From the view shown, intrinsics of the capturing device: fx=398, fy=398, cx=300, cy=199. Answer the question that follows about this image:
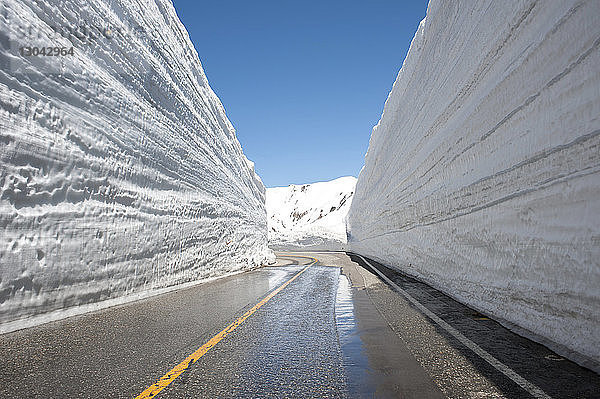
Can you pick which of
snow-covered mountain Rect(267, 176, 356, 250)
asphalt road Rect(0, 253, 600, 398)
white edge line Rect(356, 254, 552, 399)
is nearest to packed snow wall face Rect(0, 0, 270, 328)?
asphalt road Rect(0, 253, 600, 398)

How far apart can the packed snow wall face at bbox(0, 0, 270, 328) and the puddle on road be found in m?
4.19

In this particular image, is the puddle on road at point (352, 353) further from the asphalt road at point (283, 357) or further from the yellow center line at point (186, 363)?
the yellow center line at point (186, 363)

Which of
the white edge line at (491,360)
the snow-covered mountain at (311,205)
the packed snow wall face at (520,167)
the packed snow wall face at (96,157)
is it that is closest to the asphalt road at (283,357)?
the white edge line at (491,360)

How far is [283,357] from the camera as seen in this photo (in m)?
3.84

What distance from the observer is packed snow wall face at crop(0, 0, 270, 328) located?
5.46 meters

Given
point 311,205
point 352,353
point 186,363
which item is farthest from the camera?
point 311,205

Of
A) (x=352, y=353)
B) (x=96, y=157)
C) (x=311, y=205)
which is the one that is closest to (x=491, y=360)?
(x=352, y=353)

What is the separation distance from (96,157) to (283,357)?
551cm

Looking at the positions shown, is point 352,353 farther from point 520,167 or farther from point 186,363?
point 520,167

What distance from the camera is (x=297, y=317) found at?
5820 millimetres

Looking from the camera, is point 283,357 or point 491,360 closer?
point 491,360

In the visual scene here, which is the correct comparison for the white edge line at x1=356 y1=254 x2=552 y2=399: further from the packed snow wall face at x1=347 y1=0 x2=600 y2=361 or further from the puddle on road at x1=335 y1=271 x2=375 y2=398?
the puddle on road at x1=335 y1=271 x2=375 y2=398

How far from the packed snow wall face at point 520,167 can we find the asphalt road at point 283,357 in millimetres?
627

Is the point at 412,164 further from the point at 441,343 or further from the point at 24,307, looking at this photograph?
the point at 24,307
